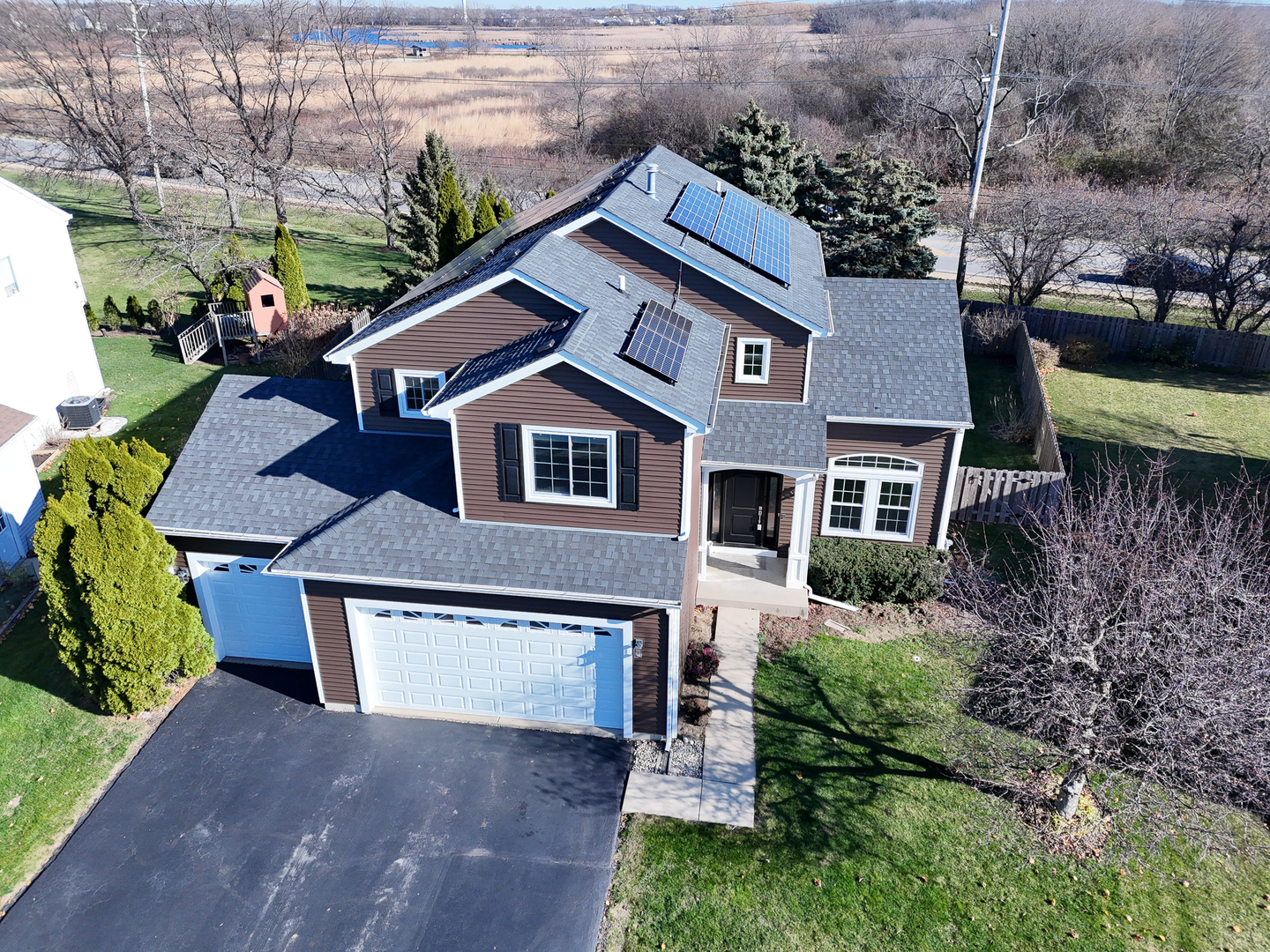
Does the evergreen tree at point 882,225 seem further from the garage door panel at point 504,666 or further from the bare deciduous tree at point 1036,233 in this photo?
the garage door panel at point 504,666

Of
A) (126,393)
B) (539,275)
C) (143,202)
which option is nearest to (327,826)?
(539,275)

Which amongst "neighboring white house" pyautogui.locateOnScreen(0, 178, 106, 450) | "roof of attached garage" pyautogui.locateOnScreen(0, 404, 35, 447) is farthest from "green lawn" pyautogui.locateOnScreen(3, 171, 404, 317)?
"roof of attached garage" pyautogui.locateOnScreen(0, 404, 35, 447)

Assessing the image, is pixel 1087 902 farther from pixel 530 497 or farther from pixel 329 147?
pixel 329 147

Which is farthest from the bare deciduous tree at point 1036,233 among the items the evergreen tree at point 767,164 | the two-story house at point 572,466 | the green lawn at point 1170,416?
the two-story house at point 572,466

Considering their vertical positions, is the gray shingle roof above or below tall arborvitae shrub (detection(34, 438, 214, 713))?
above

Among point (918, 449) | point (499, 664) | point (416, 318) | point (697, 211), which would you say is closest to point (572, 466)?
point (499, 664)

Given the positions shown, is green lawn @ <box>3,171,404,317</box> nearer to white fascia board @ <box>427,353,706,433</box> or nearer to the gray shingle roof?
the gray shingle roof
